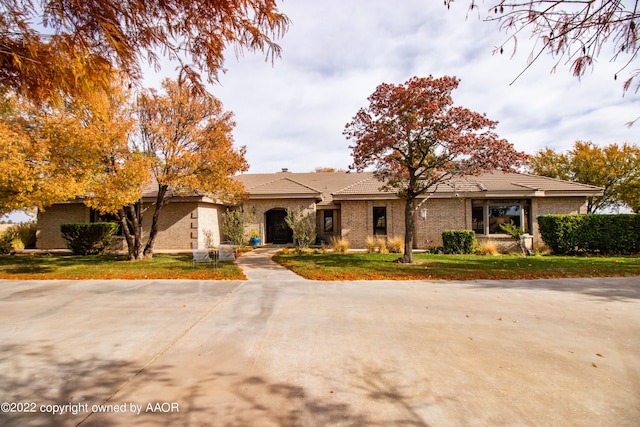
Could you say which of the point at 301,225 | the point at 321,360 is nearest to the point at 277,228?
the point at 301,225

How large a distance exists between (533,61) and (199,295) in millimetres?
7069

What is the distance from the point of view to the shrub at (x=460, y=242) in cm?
1584

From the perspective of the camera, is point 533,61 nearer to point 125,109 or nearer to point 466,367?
point 466,367

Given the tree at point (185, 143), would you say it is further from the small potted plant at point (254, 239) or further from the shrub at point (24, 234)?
the shrub at point (24, 234)

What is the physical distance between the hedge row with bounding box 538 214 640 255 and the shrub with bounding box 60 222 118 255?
2291 cm

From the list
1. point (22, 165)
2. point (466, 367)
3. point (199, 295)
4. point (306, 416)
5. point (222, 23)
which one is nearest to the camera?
point (306, 416)

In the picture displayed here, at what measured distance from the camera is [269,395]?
2990 millimetres

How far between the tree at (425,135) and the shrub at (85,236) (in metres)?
13.9

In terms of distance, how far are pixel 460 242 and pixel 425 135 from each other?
723 centimetres

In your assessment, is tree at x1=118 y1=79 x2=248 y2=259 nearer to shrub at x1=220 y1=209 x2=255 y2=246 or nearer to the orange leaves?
the orange leaves

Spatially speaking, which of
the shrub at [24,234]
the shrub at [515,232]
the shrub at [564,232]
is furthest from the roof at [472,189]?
the shrub at [24,234]

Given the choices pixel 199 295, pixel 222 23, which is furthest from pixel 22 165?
pixel 222 23

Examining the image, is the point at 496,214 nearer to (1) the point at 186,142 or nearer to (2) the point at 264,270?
(2) the point at 264,270

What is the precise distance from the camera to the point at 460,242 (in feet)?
52.0
